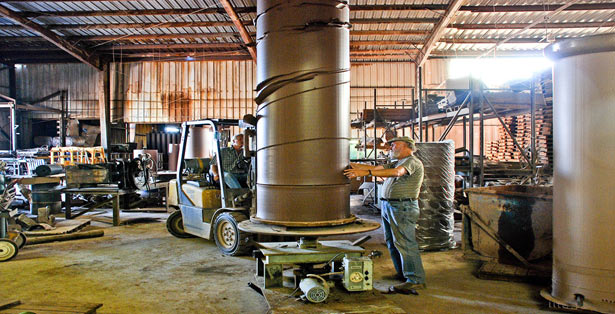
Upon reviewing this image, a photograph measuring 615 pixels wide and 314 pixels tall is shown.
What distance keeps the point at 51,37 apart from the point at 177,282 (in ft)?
48.5

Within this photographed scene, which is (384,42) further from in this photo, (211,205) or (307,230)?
(307,230)

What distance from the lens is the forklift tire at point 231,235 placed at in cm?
641

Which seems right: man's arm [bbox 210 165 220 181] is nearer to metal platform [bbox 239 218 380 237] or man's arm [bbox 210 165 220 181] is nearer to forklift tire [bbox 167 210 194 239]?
forklift tire [bbox 167 210 194 239]

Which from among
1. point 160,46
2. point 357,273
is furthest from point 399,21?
point 357,273

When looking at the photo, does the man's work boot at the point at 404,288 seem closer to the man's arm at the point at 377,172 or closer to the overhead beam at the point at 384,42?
the man's arm at the point at 377,172

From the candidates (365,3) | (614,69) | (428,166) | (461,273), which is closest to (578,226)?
(614,69)

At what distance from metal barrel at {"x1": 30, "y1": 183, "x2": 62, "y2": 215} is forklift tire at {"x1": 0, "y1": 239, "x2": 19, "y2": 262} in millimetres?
4203

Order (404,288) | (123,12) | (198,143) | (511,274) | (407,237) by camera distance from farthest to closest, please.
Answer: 1. (198,143)
2. (123,12)
3. (511,274)
4. (407,237)
5. (404,288)

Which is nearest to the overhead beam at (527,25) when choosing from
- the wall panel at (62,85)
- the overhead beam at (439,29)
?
the overhead beam at (439,29)

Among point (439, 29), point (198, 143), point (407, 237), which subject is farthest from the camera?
point (198, 143)

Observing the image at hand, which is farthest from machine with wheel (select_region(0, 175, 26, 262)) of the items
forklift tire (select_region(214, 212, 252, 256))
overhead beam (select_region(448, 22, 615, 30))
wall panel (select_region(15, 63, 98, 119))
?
overhead beam (select_region(448, 22, 615, 30))

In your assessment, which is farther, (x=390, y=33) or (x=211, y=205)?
(x=390, y=33)

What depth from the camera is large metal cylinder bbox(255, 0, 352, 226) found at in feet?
11.3

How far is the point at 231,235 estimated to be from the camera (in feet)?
21.7
